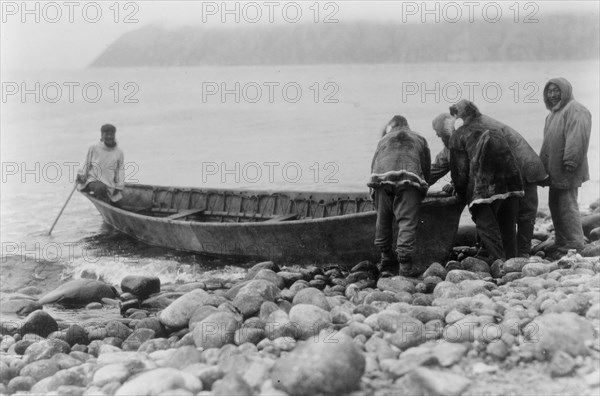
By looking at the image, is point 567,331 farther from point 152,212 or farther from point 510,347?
point 152,212

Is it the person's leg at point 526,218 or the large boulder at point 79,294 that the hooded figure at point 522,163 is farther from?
the large boulder at point 79,294

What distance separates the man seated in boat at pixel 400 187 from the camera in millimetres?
7430

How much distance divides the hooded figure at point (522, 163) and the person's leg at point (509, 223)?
0.05 metres

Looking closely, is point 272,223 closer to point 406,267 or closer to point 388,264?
point 388,264

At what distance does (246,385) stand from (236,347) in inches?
36.3

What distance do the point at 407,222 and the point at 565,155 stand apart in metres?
1.84

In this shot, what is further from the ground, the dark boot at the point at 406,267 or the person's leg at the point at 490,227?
the person's leg at the point at 490,227

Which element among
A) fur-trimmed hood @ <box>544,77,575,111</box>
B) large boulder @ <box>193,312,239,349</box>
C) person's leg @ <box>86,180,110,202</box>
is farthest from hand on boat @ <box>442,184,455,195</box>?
person's leg @ <box>86,180,110,202</box>

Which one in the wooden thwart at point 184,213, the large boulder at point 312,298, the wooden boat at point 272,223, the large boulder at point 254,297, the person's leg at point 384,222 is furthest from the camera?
the wooden thwart at point 184,213

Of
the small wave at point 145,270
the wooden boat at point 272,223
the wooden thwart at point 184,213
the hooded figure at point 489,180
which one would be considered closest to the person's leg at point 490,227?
the hooded figure at point 489,180

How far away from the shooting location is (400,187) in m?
7.40

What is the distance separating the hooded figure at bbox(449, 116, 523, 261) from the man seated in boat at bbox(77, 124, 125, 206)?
716 cm

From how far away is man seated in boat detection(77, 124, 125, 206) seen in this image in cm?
1259

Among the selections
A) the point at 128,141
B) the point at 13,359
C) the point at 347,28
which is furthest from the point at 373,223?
the point at 347,28
